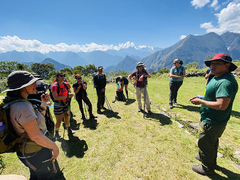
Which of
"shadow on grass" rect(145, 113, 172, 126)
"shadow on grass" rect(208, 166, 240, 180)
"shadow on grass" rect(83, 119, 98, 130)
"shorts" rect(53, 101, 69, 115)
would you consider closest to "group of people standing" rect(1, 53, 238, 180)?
"shadow on grass" rect(208, 166, 240, 180)

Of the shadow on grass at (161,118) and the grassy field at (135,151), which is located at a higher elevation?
the shadow on grass at (161,118)

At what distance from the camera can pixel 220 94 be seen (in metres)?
2.04

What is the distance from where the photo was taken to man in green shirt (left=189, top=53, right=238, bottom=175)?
6.72 ft

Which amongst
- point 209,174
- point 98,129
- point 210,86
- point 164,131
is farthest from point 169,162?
point 98,129

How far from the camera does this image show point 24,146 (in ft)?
5.67

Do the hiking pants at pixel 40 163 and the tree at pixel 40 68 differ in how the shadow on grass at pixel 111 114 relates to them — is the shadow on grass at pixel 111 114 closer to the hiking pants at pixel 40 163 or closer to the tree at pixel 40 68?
the hiking pants at pixel 40 163

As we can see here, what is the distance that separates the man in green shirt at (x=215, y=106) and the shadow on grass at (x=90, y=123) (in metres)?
4.10

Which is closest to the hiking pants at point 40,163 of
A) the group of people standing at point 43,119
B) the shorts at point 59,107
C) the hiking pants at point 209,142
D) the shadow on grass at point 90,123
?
the group of people standing at point 43,119

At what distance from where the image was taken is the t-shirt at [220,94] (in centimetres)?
204

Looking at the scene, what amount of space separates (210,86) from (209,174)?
221 cm

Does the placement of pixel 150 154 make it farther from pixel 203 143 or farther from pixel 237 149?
pixel 237 149

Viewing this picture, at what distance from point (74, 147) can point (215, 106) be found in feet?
14.5

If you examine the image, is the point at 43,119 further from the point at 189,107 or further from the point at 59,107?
the point at 189,107

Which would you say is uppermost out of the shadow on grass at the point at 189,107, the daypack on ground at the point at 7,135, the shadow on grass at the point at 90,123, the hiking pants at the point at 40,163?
the daypack on ground at the point at 7,135
